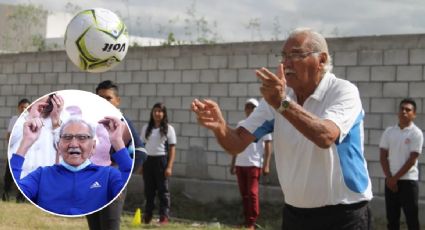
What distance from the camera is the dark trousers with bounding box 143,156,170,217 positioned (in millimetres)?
11125

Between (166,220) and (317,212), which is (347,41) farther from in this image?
(317,212)

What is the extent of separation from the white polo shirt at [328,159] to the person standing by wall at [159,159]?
7055 mm

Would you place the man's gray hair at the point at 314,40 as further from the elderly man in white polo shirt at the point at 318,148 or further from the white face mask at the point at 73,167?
the white face mask at the point at 73,167

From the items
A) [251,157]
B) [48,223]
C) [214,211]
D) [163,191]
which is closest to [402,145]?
[251,157]

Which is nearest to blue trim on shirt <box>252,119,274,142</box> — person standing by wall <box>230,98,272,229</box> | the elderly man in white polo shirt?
the elderly man in white polo shirt

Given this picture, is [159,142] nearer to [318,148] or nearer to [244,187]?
[244,187]

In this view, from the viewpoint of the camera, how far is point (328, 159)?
13.3ft

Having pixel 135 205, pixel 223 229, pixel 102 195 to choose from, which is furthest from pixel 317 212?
pixel 135 205

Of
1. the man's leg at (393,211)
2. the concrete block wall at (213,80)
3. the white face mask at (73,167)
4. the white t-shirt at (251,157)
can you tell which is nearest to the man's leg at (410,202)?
the man's leg at (393,211)

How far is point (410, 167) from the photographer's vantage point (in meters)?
9.39

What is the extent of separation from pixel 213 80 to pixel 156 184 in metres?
2.45

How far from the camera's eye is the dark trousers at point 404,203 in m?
9.31

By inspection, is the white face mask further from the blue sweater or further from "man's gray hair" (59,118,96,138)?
"man's gray hair" (59,118,96,138)

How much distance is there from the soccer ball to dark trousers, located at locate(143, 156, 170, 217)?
201 inches
